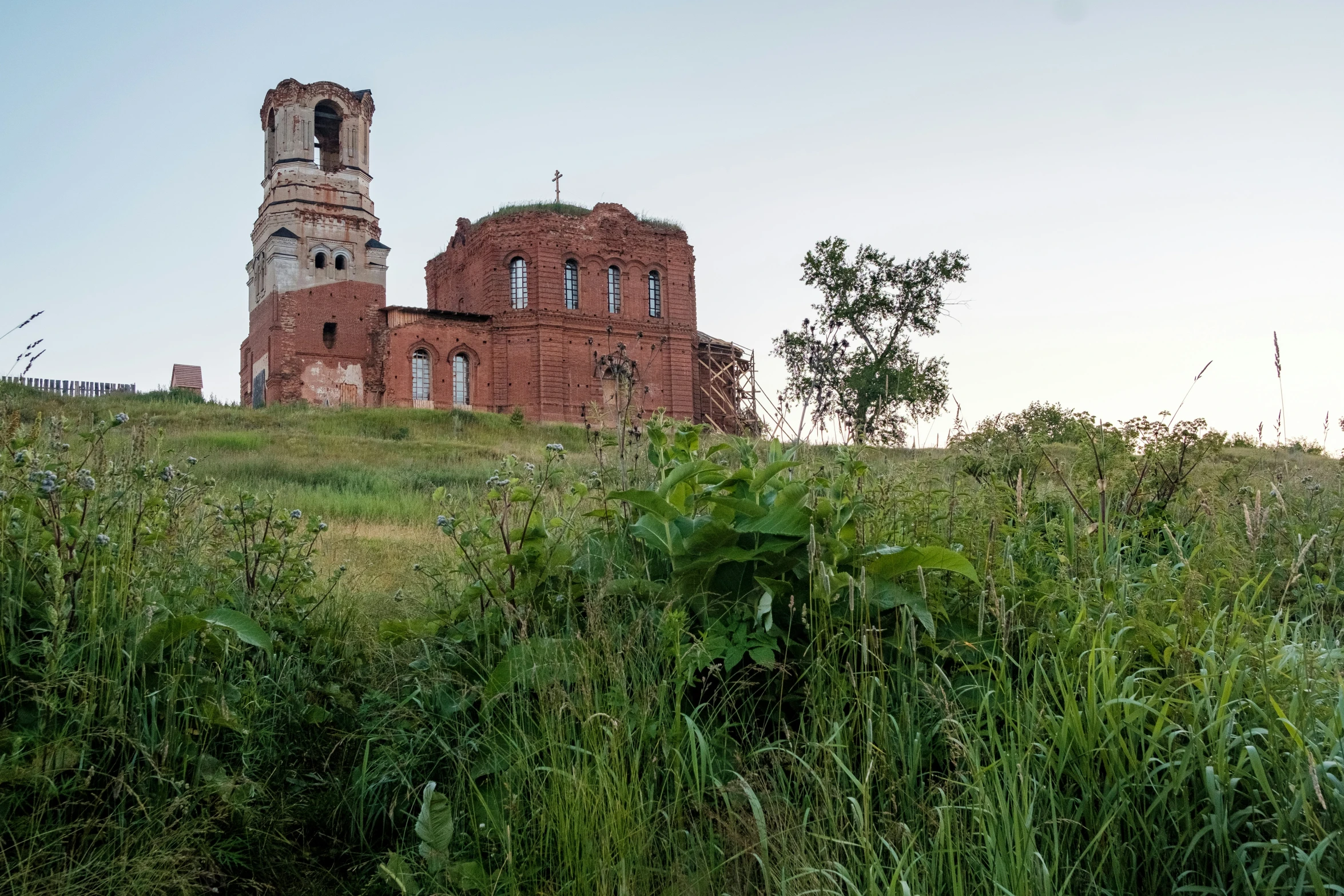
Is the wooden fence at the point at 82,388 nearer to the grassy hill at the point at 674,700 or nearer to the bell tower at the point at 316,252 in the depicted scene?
the bell tower at the point at 316,252

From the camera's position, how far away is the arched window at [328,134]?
111 feet

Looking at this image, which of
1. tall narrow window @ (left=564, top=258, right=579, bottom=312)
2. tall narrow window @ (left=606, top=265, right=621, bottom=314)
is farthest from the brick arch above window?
tall narrow window @ (left=606, top=265, right=621, bottom=314)

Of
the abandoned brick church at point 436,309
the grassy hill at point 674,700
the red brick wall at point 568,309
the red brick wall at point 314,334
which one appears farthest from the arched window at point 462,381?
the grassy hill at point 674,700

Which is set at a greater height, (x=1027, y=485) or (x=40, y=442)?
(x=40, y=442)

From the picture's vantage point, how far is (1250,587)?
372cm

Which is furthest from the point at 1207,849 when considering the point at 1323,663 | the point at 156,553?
the point at 156,553

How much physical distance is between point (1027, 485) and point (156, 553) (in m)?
3.96

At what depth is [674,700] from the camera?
299 centimetres

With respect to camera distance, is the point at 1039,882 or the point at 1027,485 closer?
the point at 1039,882

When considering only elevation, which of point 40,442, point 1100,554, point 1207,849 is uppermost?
point 40,442

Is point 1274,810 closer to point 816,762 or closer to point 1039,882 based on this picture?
point 1039,882

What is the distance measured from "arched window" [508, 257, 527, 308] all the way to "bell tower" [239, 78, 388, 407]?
4.49m

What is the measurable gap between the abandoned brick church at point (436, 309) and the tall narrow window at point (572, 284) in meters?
0.05

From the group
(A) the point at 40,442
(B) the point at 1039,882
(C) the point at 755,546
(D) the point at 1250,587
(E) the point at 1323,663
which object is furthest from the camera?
(A) the point at 40,442
